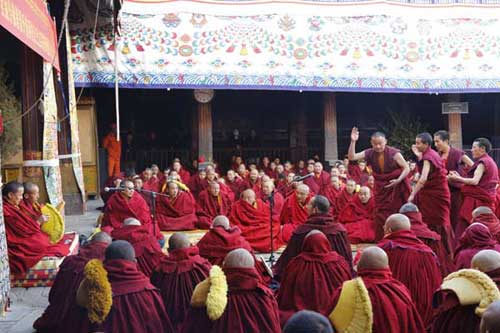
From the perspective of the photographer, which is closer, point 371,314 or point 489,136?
point 371,314

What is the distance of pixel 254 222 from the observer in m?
8.93

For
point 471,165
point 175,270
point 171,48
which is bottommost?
point 175,270

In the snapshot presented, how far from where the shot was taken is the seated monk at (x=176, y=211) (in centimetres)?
1000

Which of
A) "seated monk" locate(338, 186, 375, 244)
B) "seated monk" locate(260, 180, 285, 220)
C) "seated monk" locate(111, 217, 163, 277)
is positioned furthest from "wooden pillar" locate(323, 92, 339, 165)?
"seated monk" locate(111, 217, 163, 277)

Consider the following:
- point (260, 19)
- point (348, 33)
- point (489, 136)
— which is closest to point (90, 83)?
point (260, 19)

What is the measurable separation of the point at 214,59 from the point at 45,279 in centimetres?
782

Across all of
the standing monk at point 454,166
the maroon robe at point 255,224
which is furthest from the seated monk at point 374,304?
the maroon robe at point 255,224

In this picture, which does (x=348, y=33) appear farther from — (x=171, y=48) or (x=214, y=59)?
(x=171, y=48)

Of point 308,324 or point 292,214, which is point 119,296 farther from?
point 292,214

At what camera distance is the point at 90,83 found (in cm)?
1259

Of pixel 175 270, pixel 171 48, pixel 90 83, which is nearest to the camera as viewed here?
pixel 175 270

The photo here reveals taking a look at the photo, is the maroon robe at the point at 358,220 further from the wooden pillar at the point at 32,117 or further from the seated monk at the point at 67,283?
the seated monk at the point at 67,283

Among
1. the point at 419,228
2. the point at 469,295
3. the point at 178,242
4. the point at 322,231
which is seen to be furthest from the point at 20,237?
the point at 469,295

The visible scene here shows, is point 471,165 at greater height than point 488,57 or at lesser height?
lesser
